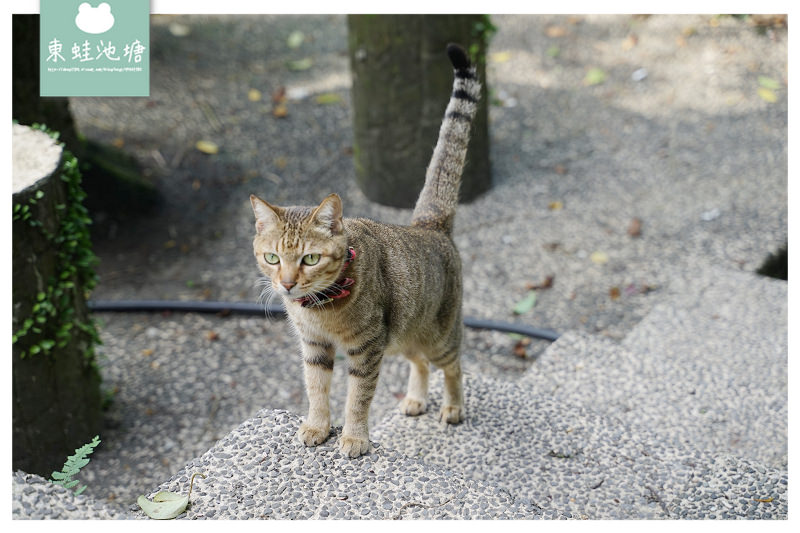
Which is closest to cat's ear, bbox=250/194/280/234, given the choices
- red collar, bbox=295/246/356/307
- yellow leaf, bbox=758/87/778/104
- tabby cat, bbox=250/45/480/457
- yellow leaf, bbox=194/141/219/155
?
tabby cat, bbox=250/45/480/457

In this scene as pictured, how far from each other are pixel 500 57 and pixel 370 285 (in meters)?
5.36

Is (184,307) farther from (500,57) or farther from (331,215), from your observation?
(500,57)

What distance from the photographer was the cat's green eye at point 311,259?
93.7 inches

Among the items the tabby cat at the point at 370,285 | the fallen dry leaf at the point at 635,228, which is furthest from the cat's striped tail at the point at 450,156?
the fallen dry leaf at the point at 635,228

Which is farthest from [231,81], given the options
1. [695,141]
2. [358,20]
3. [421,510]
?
[421,510]

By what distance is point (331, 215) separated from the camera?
239 centimetres

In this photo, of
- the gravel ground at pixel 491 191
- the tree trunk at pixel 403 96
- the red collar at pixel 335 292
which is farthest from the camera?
the tree trunk at pixel 403 96

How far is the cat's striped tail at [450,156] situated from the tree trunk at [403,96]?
1.94 m

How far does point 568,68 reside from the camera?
23.8 feet

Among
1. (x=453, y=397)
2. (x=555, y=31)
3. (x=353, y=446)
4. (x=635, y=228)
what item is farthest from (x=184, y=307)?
(x=555, y=31)

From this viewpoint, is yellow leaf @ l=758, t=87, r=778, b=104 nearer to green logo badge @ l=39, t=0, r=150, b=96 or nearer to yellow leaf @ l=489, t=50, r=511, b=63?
yellow leaf @ l=489, t=50, r=511, b=63

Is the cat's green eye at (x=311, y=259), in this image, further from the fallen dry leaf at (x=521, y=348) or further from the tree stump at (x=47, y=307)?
the fallen dry leaf at (x=521, y=348)

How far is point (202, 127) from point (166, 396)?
3087 mm

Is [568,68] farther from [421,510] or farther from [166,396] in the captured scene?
[421,510]
